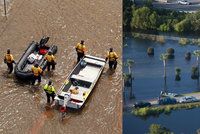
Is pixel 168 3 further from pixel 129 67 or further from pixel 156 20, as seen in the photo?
pixel 129 67

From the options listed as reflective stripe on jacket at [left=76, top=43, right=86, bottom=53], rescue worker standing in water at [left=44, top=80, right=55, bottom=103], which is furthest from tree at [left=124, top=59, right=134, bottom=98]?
rescue worker standing in water at [left=44, top=80, right=55, bottom=103]

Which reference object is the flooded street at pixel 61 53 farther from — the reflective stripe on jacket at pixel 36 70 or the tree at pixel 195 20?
the tree at pixel 195 20

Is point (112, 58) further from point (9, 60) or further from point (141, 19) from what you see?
point (141, 19)

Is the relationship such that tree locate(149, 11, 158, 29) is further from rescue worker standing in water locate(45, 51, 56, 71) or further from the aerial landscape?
rescue worker standing in water locate(45, 51, 56, 71)

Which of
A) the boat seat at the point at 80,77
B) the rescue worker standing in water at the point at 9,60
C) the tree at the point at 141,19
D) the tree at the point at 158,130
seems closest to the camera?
the boat seat at the point at 80,77

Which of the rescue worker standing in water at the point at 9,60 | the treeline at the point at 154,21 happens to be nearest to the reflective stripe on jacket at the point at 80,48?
the rescue worker standing in water at the point at 9,60

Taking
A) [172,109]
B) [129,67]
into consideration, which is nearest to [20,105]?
[172,109]
